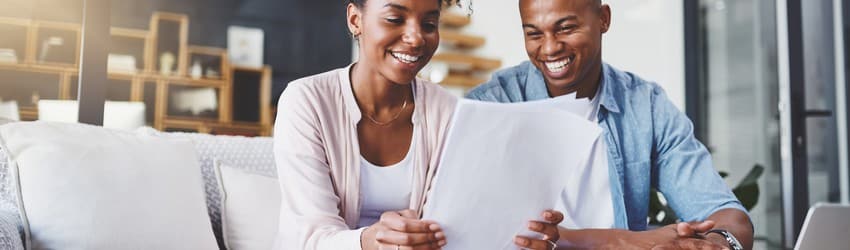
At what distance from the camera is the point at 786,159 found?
2510 millimetres

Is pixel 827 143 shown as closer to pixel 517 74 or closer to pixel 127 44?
pixel 517 74

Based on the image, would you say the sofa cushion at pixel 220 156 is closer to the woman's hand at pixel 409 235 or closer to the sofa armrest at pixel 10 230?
the sofa armrest at pixel 10 230

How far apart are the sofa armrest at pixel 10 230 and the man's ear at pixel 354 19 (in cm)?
60

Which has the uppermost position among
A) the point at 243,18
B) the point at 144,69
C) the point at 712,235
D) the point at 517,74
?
the point at 243,18

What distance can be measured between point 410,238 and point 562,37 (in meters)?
0.50

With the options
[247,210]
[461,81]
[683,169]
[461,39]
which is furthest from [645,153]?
[461,39]

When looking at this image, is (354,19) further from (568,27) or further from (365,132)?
(568,27)

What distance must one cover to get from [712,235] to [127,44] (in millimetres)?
4666

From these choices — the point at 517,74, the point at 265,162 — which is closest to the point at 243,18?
the point at 265,162

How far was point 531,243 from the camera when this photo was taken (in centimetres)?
94

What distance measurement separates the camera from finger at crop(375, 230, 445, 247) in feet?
2.88

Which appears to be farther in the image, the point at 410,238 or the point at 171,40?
the point at 171,40

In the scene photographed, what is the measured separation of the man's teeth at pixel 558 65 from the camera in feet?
3.99

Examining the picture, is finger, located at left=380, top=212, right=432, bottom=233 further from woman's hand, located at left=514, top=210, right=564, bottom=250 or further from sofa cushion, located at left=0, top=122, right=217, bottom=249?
sofa cushion, located at left=0, top=122, right=217, bottom=249
